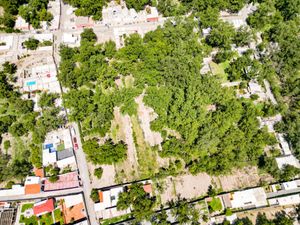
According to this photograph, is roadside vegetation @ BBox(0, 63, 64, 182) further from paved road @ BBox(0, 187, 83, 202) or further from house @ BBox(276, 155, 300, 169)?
house @ BBox(276, 155, 300, 169)


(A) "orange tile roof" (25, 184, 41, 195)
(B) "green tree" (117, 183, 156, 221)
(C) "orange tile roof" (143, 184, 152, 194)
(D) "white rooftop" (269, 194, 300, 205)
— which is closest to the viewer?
(B) "green tree" (117, 183, 156, 221)

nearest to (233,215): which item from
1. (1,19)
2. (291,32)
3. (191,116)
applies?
(191,116)

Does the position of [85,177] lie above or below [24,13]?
below

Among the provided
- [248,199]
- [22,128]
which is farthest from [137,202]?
[22,128]

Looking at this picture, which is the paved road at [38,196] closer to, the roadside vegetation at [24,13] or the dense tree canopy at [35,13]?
the roadside vegetation at [24,13]

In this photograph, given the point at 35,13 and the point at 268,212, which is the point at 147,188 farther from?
the point at 35,13

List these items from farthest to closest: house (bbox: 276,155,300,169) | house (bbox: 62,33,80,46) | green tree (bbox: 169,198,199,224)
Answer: house (bbox: 62,33,80,46)
house (bbox: 276,155,300,169)
green tree (bbox: 169,198,199,224)

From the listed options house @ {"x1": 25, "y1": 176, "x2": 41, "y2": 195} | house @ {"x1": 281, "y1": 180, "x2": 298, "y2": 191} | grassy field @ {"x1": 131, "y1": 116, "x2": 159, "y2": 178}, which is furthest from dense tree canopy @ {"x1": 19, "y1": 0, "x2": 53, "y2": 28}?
house @ {"x1": 281, "y1": 180, "x2": 298, "y2": 191}
